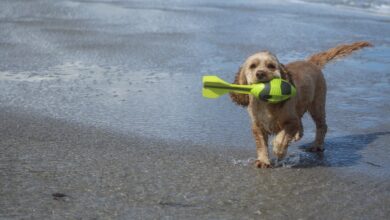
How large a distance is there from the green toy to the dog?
0.42 feet

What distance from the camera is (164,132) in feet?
18.1

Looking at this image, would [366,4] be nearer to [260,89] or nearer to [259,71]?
[259,71]

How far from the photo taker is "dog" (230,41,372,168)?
4.91 metres

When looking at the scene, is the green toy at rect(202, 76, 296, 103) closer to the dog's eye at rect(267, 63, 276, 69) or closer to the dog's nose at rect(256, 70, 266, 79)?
the dog's nose at rect(256, 70, 266, 79)

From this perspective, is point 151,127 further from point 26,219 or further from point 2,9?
point 2,9

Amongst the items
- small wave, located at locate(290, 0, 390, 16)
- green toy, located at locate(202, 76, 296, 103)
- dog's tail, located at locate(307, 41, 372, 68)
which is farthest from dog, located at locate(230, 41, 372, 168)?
small wave, located at locate(290, 0, 390, 16)

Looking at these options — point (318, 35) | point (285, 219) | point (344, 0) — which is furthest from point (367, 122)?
point (344, 0)

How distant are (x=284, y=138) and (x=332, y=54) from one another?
1.98m

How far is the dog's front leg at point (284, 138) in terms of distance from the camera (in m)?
4.85

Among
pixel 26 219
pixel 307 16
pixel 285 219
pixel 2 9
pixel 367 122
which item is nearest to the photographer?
pixel 26 219

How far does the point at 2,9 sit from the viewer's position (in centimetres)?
1352

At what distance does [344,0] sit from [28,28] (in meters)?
10.3

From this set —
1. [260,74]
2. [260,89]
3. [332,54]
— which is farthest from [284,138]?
[332,54]

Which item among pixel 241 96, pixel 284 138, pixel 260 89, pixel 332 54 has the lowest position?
pixel 284 138
